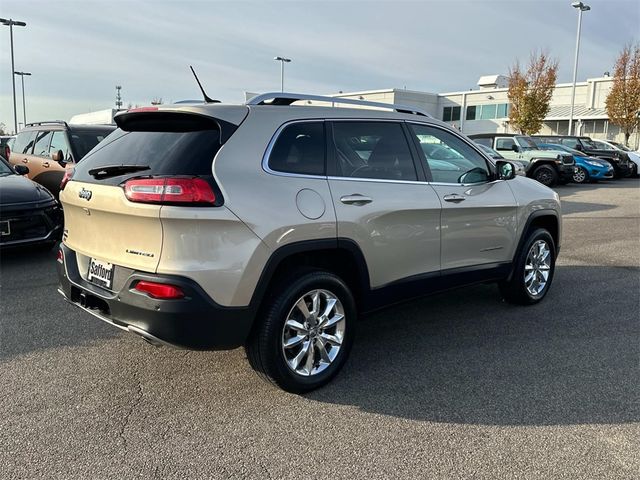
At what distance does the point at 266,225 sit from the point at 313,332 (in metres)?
0.84

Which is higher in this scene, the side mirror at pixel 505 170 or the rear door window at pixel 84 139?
the rear door window at pixel 84 139

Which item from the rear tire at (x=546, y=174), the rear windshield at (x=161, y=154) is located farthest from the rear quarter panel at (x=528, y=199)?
the rear tire at (x=546, y=174)

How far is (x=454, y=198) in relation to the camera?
433 centimetres

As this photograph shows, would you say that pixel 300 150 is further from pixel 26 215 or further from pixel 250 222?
pixel 26 215

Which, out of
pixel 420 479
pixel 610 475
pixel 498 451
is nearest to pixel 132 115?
pixel 420 479

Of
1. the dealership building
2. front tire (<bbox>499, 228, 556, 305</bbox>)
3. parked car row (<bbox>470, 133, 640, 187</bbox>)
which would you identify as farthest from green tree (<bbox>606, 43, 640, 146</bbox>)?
front tire (<bbox>499, 228, 556, 305</bbox>)

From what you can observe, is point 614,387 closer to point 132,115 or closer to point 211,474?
point 211,474

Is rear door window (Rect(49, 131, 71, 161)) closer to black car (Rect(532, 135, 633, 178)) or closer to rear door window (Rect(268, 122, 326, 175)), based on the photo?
rear door window (Rect(268, 122, 326, 175))

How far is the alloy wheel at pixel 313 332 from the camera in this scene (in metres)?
3.45

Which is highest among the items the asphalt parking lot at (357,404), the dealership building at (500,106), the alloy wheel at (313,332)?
the dealership building at (500,106)

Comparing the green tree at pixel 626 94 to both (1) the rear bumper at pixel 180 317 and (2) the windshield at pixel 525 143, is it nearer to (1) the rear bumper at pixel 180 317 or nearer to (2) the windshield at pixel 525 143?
(2) the windshield at pixel 525 143

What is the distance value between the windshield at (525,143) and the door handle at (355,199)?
16.7 meters

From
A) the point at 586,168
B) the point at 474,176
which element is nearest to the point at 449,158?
the point at 474,176

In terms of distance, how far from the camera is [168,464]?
2.75 meters
